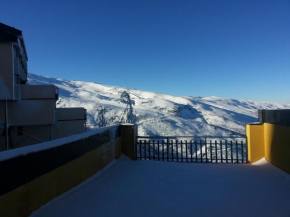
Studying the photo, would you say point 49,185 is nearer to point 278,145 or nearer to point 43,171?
point 43,171

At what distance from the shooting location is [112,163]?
6.73 metres

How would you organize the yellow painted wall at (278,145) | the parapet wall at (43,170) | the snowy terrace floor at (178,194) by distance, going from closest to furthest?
the parapet wall at (43,170), the snowy terrace floor at (178,194), the yellow painted wall at (278,145)

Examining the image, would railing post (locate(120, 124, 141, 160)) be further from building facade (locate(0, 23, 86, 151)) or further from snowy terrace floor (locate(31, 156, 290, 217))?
building facade (locate(0, 23, 86, 151))

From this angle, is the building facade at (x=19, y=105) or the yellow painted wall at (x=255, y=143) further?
the building facade at (x=19, y=105)

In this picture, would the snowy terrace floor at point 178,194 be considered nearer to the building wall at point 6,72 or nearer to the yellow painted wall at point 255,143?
the yellow painted wall at point 255,143

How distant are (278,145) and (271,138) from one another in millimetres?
633

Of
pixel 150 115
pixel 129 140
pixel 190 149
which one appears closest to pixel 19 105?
pixel 129 140

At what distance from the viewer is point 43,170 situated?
10.8 ft

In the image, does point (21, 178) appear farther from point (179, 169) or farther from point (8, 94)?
point (8, 94)

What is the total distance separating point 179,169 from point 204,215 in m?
3.12

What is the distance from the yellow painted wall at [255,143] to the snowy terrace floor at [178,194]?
0.76 m

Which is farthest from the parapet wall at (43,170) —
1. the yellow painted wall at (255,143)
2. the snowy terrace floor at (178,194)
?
the yellow painted wall at (255,143)

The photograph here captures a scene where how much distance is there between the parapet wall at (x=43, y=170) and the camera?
8.55ft

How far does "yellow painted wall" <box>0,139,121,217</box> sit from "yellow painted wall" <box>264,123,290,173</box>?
193 inches
